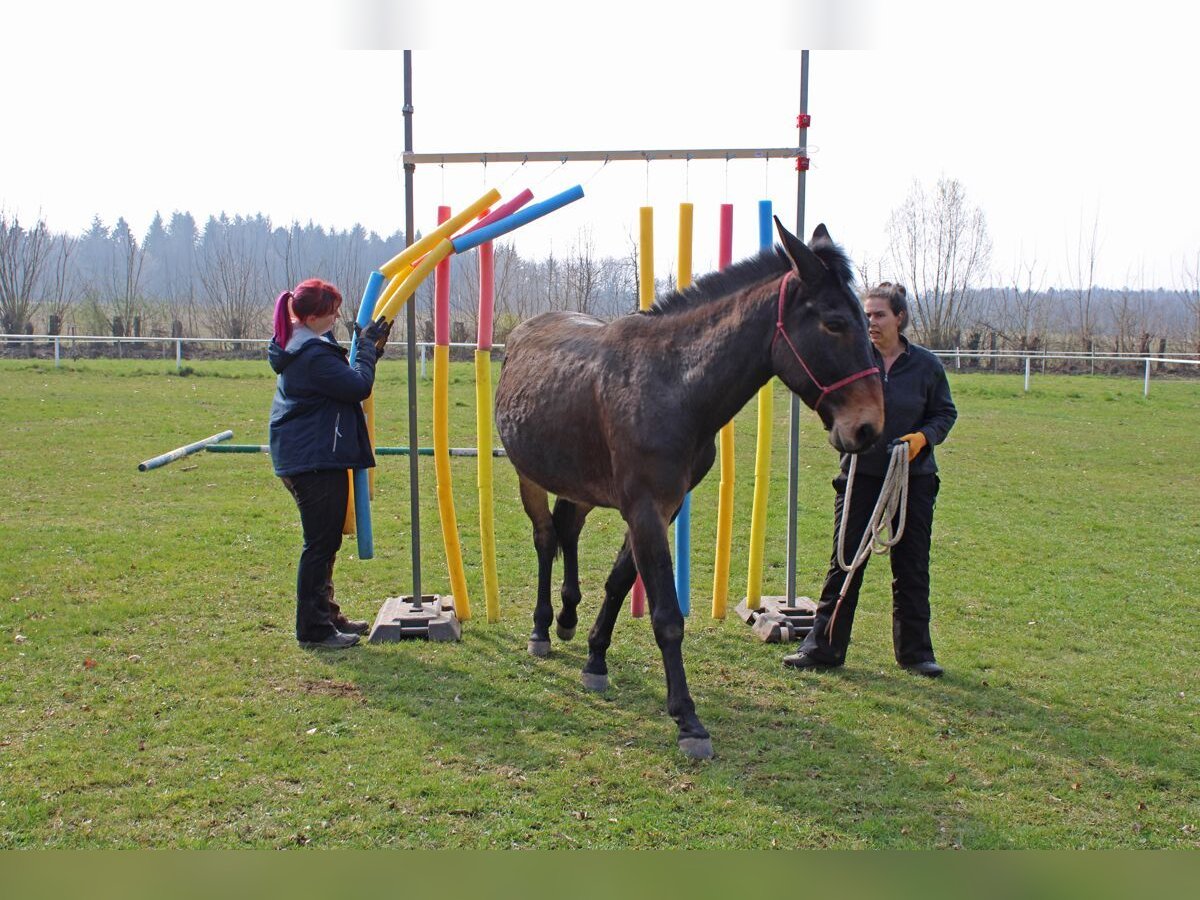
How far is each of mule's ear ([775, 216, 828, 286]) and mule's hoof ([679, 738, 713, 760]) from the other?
2.17 meters

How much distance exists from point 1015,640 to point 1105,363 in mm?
26276

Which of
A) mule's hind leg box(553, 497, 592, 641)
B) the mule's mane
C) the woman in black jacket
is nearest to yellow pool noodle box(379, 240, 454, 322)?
the mule's mane

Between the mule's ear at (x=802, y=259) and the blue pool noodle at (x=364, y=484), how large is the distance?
8.44 feet

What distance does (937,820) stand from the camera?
373 centimetres

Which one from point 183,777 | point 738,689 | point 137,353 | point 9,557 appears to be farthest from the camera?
point 137,353

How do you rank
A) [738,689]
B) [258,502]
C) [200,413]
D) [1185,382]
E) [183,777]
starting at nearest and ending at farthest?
1. [183,777]
2. [738,689]
3. [258,502]
4. [200,413]
5. [1185,382]

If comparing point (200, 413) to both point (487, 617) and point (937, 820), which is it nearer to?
point (487, 617)

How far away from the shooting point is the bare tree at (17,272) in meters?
32.1

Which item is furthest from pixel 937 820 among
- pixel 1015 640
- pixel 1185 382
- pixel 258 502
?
pixel 1185 382

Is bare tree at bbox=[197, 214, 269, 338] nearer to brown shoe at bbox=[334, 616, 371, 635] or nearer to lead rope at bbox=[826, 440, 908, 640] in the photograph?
brown shoe at bbox=[334, 616, 371, 635]

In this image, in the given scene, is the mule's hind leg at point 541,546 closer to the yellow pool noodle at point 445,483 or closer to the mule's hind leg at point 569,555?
the mule's hind leg at point 569,555

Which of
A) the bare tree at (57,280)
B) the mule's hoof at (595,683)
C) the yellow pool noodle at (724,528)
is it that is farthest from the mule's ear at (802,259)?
the bare tree at (57,280)

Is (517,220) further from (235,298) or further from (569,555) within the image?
(235,298)

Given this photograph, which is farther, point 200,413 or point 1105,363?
point 1105,363
